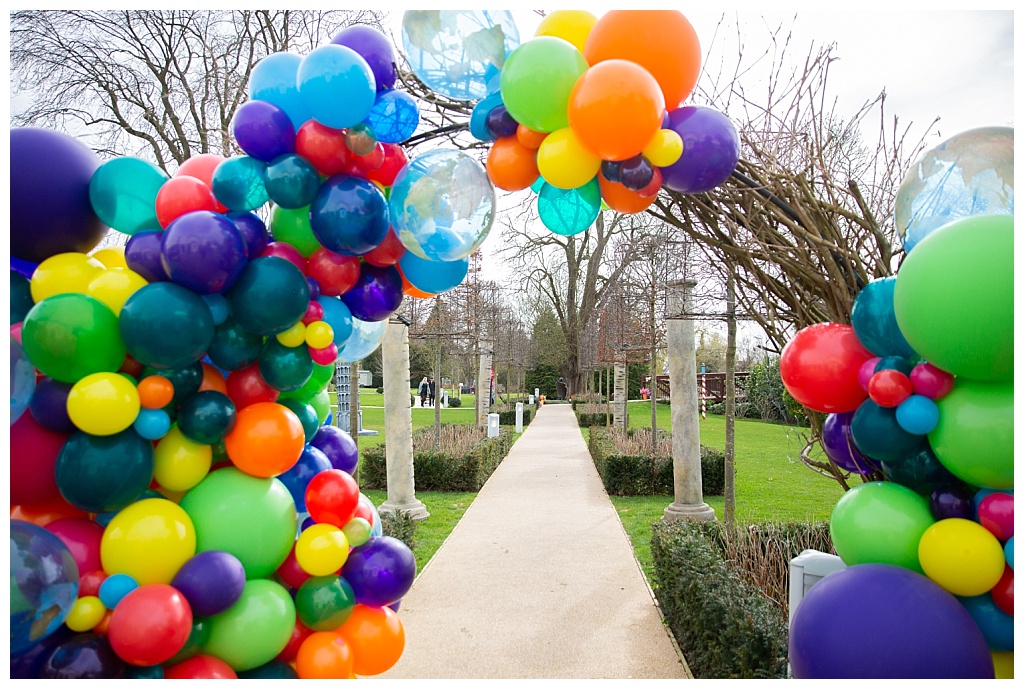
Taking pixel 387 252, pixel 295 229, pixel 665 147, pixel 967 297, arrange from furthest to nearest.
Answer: pixel 387 252 < pixel 295 229 < pixel 665 147 < pixel 967 297

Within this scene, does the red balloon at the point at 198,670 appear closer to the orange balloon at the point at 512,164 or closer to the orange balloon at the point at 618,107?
the orange balloon at the point at 512,164

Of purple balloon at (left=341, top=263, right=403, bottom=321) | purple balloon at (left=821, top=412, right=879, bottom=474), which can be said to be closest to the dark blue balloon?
purple balloon at (left=341, top=263, right=403, bottom=321)

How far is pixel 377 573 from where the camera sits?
2.37m

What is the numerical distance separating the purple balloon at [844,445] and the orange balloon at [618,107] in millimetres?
1220

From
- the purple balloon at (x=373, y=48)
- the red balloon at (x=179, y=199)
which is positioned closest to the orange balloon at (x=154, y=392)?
the red balloon at (x=179, y=199)

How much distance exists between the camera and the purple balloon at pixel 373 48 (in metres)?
2.44

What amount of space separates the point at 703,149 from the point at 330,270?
1.46 metres

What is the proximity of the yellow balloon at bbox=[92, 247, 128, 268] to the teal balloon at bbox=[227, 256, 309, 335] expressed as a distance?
1.77 feet

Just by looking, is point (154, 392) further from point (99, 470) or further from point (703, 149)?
point (703, 149)

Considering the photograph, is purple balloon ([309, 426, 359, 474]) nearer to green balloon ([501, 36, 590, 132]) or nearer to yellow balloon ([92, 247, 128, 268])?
yellow balloon ([92, 247, 128, 268])

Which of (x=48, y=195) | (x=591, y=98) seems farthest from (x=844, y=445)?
(x=48, y=195)

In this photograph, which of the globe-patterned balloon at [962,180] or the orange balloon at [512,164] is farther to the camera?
the orange balloon at [512,164]

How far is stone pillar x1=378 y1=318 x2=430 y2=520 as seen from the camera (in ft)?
22.9

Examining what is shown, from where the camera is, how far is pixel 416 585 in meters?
5.28
